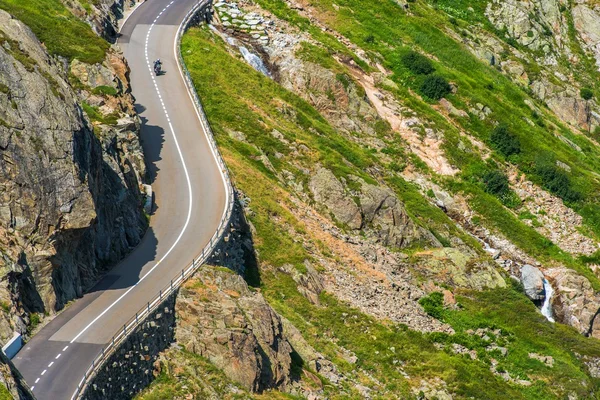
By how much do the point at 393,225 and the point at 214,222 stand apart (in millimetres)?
19286

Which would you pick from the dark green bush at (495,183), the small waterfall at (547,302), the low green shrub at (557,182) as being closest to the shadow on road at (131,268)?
→ the small waterfall at (547,302)

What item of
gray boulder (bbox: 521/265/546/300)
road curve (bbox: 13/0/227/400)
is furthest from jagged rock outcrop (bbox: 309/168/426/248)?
road curve (bbox: 13/0/227/400)

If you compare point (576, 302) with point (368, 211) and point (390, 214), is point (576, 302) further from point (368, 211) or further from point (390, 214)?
point (368, 211)

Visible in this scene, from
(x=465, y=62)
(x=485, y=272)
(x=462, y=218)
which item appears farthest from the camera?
(x=465, y=62)

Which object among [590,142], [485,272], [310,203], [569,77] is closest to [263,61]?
[310,203]

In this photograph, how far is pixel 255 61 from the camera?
3600 inches

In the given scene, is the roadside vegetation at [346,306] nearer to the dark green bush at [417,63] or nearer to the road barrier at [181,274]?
the road barrier at [181,274]

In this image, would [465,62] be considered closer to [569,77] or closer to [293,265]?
[569,77]

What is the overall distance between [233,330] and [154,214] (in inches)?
569

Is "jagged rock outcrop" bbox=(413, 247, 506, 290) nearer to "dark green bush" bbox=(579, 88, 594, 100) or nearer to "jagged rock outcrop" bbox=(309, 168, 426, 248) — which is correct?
"jagged rock outcrop" bbox=(309, 168, 426, 248)

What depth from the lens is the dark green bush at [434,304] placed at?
6650 cm

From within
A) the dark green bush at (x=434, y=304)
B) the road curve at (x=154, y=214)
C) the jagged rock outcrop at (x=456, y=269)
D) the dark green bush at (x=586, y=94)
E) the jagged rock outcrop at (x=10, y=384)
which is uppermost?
the jagged rock outcrop at (x=10, y=384)

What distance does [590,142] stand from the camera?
108 metres

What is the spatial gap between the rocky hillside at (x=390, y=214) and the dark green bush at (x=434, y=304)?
19 cm
